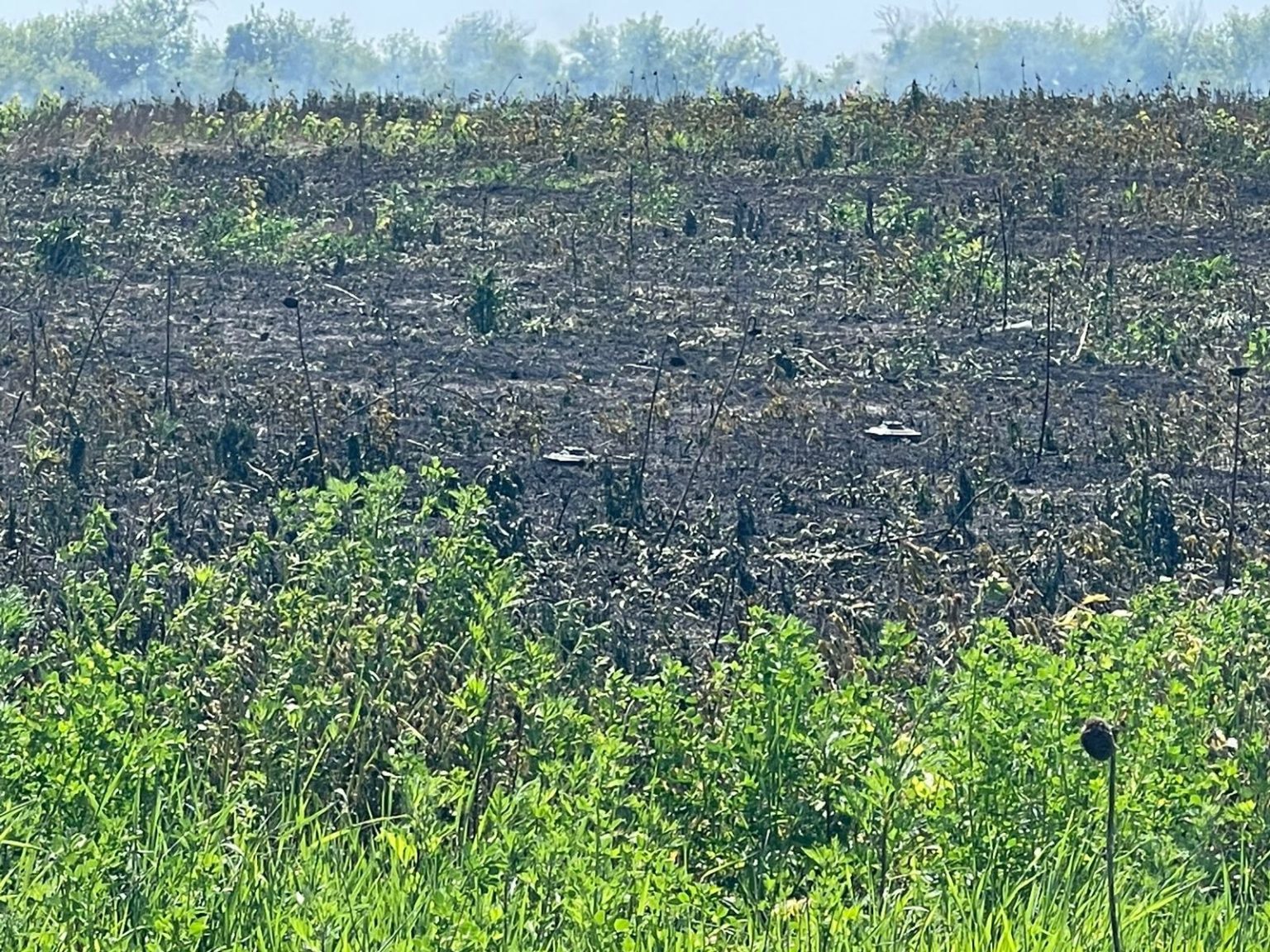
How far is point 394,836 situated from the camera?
12.3 feet

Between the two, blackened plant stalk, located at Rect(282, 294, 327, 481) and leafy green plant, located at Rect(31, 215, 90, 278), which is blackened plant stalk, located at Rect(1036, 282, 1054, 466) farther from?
leafy green plant, located at Rect(31, 215, 90, 278)

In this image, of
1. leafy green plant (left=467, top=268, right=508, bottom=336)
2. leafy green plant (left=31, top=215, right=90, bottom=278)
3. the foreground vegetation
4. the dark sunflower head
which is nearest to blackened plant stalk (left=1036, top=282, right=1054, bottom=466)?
the foreground vegetation

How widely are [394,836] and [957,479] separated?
4.03 m

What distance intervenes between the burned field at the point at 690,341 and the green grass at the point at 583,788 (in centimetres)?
86

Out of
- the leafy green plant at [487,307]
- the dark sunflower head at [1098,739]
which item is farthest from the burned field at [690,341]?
the dark sunflower head at [1098,739]

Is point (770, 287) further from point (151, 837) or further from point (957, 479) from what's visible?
point (151, 837)

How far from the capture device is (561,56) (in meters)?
144

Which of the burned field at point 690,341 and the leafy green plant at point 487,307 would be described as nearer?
the burned field at point 690,341

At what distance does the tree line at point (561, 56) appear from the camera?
341ft

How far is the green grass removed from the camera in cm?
372

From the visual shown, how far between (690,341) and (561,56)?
140 meters

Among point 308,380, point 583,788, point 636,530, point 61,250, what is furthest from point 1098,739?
point 61,250

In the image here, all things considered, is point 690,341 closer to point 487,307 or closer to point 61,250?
point 487,307

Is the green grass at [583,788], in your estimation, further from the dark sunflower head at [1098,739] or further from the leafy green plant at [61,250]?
the leafy green plant at [61,250]
